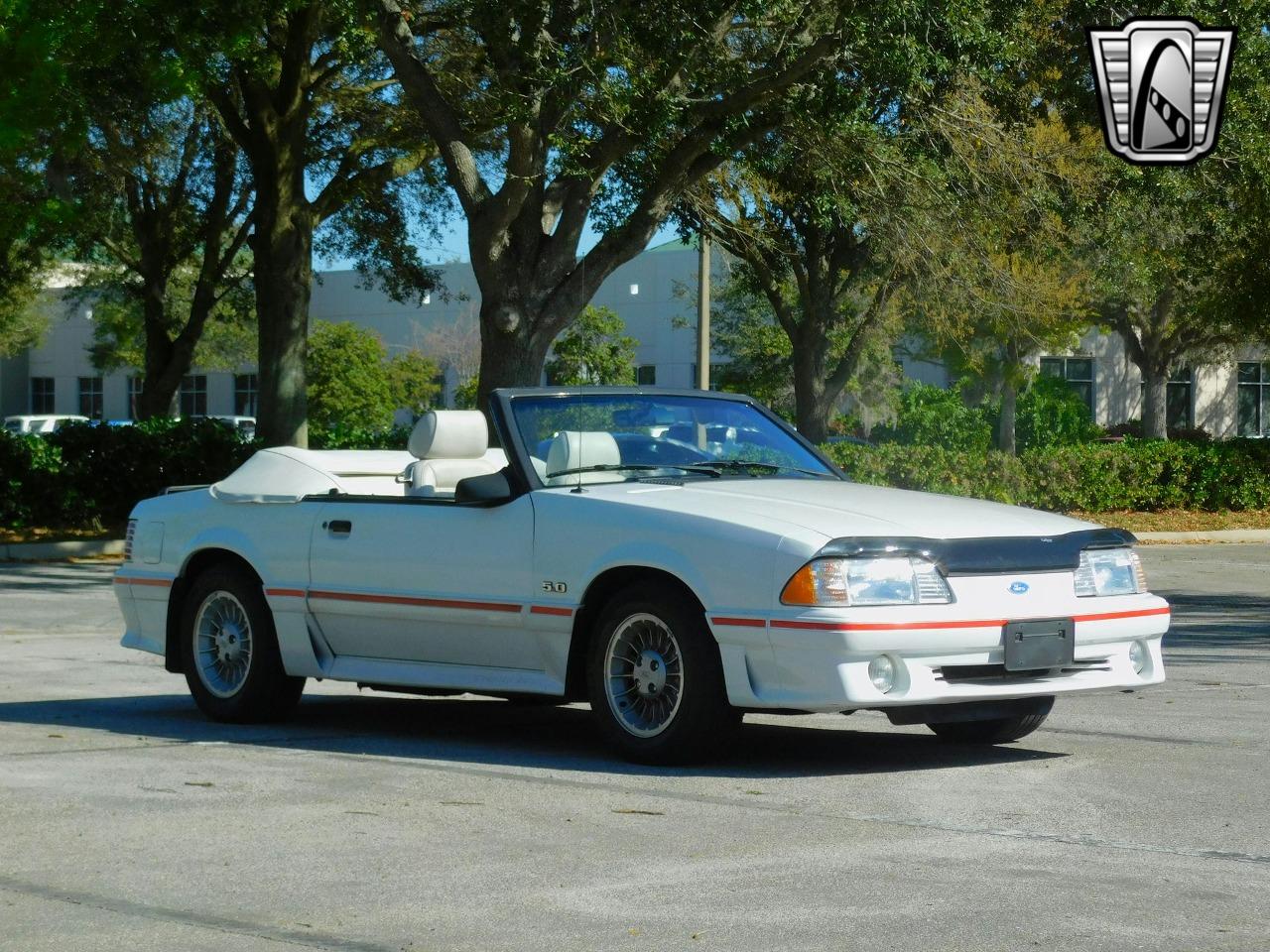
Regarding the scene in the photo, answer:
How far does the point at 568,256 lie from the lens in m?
20.0

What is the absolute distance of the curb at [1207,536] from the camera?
88.7ft

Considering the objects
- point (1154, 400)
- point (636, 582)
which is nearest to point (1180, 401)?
point (1154, 400)

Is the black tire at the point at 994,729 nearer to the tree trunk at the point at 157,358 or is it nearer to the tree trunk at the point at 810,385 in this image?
the tree trunk at the point at 810,385

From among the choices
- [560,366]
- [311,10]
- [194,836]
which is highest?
[311,10]

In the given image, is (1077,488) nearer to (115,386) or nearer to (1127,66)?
(1127,66)

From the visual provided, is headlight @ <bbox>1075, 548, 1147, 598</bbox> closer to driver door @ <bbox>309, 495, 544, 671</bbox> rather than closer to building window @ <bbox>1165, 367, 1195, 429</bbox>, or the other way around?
driver door @ <bbox>309, 495, 544, 671</bbox>

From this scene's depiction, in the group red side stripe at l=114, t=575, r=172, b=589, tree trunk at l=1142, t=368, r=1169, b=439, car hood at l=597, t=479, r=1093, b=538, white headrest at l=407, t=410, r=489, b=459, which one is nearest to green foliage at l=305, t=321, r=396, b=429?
tree trunk at l=1142, t=368, r=1169, b=439

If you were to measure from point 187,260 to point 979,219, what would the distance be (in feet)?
64.1

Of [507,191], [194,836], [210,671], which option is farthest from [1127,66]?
[194,836]

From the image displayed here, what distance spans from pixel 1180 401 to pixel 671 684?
2338 inches

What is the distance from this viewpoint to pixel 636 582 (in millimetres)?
7434

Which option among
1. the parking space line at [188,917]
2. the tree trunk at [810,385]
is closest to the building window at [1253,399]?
the tree trunk at [810,385]

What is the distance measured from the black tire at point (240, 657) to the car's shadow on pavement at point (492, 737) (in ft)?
0.32

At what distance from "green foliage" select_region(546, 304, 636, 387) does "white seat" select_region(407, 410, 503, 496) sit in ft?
124
